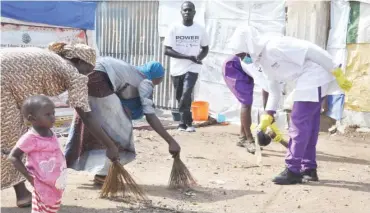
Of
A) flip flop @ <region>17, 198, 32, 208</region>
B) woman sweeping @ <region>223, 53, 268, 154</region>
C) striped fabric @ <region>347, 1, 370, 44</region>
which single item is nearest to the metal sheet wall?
striped fabric @ <region>347, 1, 370, 44</region>

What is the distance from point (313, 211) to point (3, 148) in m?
2.56

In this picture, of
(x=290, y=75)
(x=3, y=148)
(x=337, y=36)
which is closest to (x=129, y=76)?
(x=3, y=148)

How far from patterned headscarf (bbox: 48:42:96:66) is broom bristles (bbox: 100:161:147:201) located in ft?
2.94

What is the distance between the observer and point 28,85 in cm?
438

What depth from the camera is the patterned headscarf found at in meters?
4.55

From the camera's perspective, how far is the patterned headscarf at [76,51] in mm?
4547

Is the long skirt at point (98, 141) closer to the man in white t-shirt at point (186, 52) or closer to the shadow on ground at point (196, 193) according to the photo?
the shadow on ground at point (196, 193)

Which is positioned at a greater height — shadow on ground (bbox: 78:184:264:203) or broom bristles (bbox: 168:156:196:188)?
broom bristles (bbox: 168:156:196:188)

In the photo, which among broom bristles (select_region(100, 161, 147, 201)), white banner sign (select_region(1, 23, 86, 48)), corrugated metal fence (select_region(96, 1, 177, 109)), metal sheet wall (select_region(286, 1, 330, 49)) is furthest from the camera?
corrugated metal fence (select_region(96, 1, 177, 109))

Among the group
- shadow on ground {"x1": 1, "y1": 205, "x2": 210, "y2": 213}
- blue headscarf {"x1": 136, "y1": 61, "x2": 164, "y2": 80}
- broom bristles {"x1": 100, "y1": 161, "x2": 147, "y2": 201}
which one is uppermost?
blue headscarf {"x1": 136, "y1": 61, "x2": 164, "y2": 80}

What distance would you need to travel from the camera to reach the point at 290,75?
19.1ft

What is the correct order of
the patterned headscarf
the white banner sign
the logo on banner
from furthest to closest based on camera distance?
the logo on banner
the white banner sign
the patterned headscarf

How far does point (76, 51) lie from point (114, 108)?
33.8 inches

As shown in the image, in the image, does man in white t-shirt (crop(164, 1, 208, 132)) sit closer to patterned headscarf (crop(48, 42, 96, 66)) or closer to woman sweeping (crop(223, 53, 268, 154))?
woman sweeping (crop(223, 53, 268, 154))
